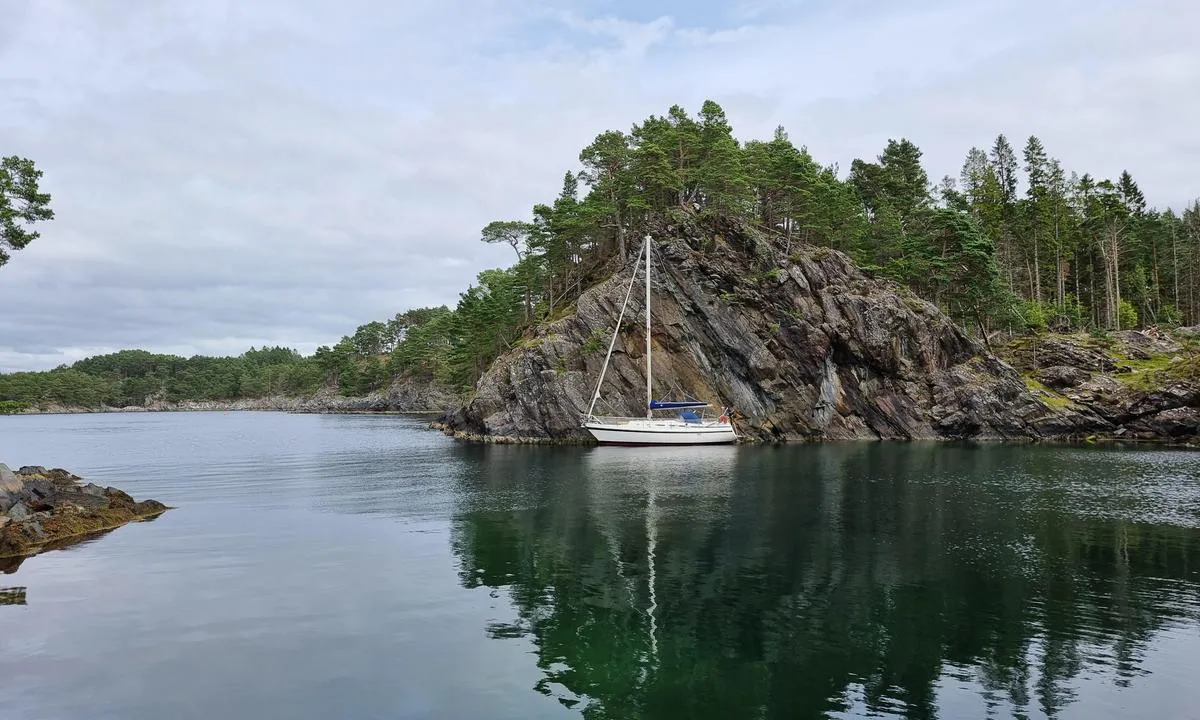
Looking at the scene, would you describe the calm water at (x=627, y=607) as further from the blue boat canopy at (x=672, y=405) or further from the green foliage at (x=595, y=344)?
the green foliage at (x=595, y=344)

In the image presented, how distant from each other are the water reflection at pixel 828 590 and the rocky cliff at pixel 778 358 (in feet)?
114

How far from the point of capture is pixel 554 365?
74562 mm

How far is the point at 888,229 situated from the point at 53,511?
92.6 metres

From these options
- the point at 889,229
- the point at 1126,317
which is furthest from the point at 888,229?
the point at 1126,317

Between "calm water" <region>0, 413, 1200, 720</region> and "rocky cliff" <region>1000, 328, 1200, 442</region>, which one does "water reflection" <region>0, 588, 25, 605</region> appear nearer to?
"calm water" <region>0, 413, 1200, 720</region>

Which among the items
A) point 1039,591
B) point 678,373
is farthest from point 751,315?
point 1039,591

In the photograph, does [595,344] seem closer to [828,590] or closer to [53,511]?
[53,511]

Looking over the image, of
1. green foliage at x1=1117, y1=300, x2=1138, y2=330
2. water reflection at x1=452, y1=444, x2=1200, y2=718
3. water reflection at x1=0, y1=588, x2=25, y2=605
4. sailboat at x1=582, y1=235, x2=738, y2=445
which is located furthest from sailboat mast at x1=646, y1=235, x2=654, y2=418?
green foliage at x1=1117, y1=300, x2=1138, y2=330

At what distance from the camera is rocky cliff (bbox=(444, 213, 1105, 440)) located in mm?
76312

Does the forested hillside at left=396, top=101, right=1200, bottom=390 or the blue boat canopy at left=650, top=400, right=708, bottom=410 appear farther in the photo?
the forested hillside at left=396, top=101, right=1200, bottom=390

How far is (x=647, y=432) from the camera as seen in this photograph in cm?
6975

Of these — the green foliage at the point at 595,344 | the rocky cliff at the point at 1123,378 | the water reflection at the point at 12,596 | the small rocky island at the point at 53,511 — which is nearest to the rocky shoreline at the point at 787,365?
the green foliage at the point at 595,344

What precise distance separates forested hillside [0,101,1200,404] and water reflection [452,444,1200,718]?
166ft

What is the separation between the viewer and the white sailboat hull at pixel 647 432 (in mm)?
69625
